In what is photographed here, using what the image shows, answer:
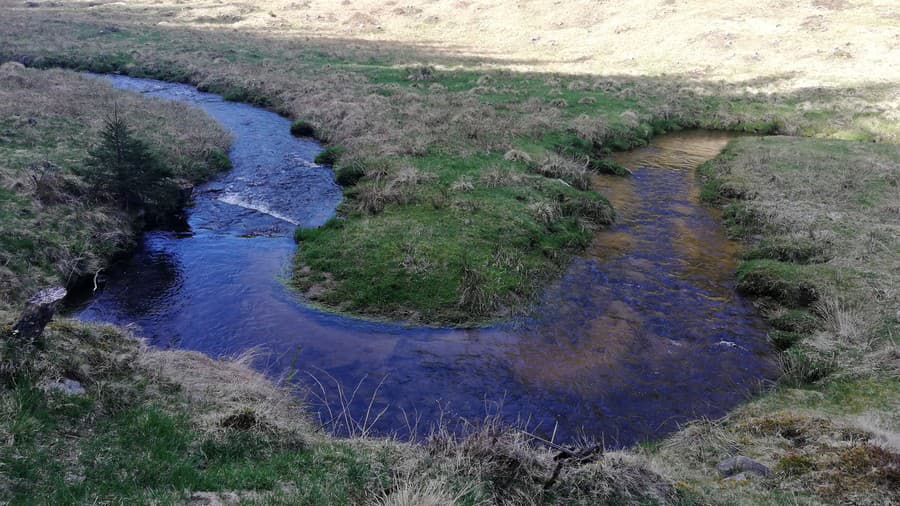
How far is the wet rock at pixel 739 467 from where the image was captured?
866 centimetres

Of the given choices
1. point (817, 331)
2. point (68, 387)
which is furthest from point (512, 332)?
point (68, 387)

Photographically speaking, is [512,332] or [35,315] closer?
[35,315]

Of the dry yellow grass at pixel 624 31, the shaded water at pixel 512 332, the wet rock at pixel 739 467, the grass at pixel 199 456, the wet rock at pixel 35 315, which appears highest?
the dry yellow grass at pixel 624 31

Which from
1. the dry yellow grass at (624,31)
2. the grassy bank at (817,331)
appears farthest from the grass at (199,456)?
the dry yellow grass at (624,31)

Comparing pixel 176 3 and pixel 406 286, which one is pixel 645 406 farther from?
pixel 176 3

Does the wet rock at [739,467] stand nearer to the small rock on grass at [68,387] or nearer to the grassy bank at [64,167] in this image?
the small rock on grass at [68,387]

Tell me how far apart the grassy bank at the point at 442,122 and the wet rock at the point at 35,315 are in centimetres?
805

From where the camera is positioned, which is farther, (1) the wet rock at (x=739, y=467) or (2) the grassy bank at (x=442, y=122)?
(2) the grassy bank at (x=442, y=122)

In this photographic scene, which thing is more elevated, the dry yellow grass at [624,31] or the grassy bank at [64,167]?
the dry yellow grass at [624,31]

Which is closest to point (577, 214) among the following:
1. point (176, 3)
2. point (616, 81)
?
point (616, 81)

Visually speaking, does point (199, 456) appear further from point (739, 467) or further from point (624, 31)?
point (624, 31)

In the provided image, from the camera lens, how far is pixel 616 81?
157 ft

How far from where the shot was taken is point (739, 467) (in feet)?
29.1

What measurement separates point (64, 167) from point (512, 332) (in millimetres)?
17435
